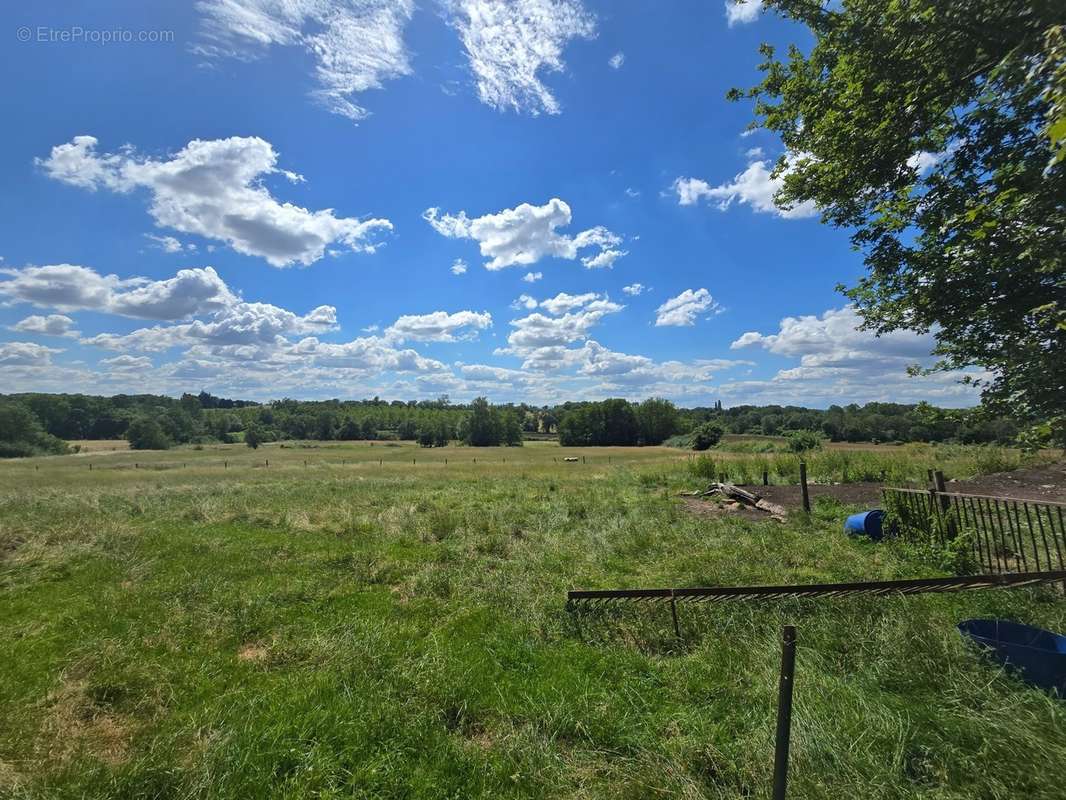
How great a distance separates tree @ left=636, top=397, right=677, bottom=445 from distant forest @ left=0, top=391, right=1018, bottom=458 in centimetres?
24

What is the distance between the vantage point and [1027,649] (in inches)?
158

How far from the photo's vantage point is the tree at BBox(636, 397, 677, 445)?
107750 millimetres

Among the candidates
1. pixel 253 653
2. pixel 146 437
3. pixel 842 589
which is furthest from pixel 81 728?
pixel 146 437

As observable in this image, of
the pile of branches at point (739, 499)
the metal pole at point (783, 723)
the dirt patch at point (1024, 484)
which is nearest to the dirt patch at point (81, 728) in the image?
the metal pole at point (783, 723)

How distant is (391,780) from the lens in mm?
3736

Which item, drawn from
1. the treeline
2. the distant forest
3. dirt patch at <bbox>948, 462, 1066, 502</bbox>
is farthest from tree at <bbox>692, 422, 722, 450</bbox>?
dirt patch at <bbox>948, 462, 1066, 502</bbox>

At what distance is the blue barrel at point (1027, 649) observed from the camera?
3865 mm

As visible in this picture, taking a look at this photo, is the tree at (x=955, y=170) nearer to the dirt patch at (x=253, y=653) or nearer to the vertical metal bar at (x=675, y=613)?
the vertical metal bar at (x=675, y=613)

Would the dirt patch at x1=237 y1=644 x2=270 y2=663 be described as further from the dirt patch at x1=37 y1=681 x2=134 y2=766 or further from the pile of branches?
the pile of branches

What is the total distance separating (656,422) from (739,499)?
9487 cm

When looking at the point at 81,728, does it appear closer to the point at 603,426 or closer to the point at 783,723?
the point at 783,723

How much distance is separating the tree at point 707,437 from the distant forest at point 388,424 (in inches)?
44.7

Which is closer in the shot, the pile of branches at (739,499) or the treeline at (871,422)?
the treeline at (871,422)

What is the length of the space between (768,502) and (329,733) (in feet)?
48.2
